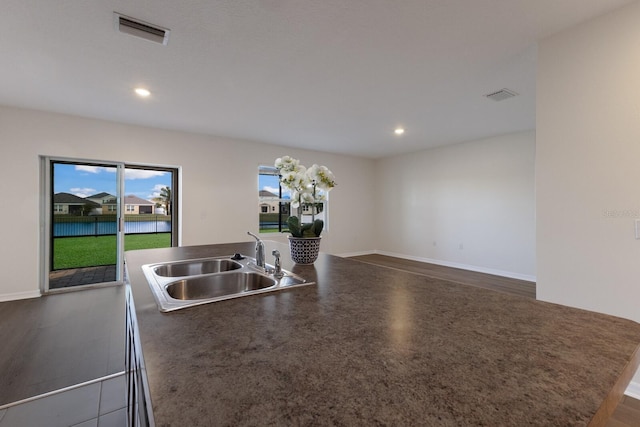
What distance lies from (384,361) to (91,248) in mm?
5407

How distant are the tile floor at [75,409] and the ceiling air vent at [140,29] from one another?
2466mm

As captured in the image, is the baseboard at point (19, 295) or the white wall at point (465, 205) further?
the white wall at point (465, 205)

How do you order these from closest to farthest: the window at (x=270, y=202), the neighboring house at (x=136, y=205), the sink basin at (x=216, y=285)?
the sink basin at (x=216, y=285) → the neighboring house at (x=136, y=205) → the window at (x=270, y=202)

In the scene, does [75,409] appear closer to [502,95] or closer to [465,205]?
[502,95]

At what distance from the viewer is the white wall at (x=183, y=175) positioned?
11.3ft

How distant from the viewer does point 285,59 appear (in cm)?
239

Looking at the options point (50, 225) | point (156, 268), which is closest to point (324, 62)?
point (156, 268)

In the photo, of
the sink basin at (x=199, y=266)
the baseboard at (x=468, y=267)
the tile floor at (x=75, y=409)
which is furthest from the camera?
the baseboard at (x=468, y=267)

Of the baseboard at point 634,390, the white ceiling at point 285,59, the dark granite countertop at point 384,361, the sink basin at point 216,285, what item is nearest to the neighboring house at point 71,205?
the white ceiling at point 285,59

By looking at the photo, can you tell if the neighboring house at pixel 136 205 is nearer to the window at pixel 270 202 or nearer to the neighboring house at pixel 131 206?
the neighboring house at pixel 131 206

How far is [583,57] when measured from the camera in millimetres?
1878

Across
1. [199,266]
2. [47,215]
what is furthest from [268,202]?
[199,266]

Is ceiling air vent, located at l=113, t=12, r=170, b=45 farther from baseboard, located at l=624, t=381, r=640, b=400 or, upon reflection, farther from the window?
baseboard, located at l=624, t=381, r=640, b=400

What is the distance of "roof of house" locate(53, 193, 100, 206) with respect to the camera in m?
3.88
